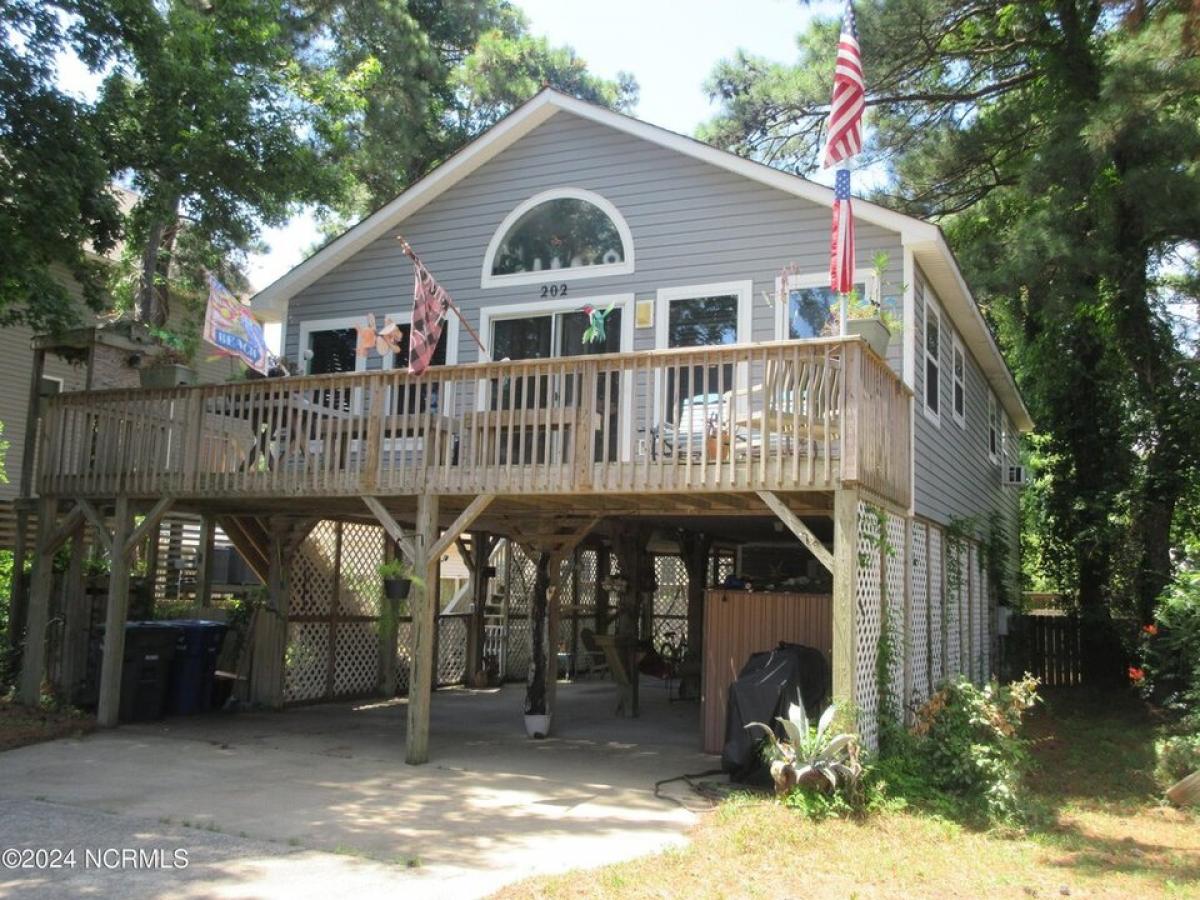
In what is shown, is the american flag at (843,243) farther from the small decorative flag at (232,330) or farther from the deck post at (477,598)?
the deck post at (477,598)

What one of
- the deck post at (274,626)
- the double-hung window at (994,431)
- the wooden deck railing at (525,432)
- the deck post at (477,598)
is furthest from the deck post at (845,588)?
the double-hung window at (994,431)

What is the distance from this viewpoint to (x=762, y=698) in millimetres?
8594

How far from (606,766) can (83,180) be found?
918 cm

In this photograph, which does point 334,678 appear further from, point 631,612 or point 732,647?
point 732,647

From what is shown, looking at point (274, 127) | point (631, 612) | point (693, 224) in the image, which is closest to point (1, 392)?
point (274, 127)

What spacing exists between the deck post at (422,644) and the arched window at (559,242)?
3.67 m

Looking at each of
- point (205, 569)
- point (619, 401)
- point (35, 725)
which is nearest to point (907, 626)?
point (619, 401)

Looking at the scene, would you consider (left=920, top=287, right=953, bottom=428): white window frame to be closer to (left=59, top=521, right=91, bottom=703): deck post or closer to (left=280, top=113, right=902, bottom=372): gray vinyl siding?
(left=280, top=113, right=902, bottom=372): gray vinyl siding

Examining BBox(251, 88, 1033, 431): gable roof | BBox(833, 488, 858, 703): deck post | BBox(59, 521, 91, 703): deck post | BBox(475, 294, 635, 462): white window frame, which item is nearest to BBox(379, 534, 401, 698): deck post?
BBox(251, 88, 1033, 431): gable roof

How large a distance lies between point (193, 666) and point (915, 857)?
9.07m

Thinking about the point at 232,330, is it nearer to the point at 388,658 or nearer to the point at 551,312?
the point at 551,312

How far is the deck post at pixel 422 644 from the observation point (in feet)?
31.0

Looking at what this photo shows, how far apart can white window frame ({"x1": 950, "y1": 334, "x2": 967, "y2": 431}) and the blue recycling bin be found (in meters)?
9.77

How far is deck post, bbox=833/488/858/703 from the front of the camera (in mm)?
7812
